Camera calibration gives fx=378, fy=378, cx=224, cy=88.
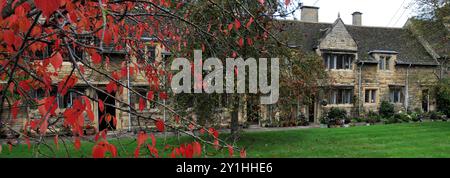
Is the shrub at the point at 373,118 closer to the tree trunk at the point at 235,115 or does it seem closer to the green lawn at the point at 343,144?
the green lawn at the point at 343,144

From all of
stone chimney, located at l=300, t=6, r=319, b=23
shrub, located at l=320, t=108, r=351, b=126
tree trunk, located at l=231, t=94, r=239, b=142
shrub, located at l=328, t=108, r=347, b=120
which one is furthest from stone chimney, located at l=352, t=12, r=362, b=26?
tree trunk, located at l=231, t=94, r=239, b=142

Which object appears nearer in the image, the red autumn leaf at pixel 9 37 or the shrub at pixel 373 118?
the red autumn leaf at pixel 9 37

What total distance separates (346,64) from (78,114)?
26.1 meters

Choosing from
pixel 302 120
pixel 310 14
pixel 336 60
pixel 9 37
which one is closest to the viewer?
pixel 9 37

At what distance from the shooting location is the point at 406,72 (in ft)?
94.7

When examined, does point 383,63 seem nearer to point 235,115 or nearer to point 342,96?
point 342,96

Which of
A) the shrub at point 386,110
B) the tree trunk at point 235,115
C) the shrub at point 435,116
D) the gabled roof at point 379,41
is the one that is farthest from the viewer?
the gabled roof at point 379,41

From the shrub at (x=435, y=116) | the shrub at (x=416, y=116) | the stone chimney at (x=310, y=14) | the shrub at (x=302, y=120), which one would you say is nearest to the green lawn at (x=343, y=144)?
the shrub at (x=302, y=120)

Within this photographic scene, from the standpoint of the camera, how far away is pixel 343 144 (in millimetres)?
14258

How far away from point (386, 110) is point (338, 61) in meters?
4.98

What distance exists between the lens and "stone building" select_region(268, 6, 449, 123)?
26.2m

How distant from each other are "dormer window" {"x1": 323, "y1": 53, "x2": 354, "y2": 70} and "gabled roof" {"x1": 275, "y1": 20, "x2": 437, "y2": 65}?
1022 millimetres

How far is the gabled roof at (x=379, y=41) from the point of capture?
27578 millimetres

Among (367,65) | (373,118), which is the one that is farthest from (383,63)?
(373,118)
